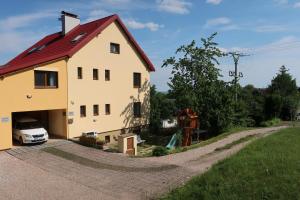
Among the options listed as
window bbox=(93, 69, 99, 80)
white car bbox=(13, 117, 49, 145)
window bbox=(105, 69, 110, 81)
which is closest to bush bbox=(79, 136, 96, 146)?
white car bbox=(13, 117, 49, 145)

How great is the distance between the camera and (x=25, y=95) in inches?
747

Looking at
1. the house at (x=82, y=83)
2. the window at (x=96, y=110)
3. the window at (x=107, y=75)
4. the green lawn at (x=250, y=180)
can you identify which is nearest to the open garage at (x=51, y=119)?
the house at (x=82, y=83)

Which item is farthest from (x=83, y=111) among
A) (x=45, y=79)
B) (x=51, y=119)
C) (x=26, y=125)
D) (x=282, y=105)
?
(x=282, y=105)

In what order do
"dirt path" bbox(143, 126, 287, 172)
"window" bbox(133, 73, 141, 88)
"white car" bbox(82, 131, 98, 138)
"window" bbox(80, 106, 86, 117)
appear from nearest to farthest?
1. "dirt path" bbox(143, 126, 287, 172)
2. "white car" bbox(82, 131, 98, 138)
3. "window" bbox(80, 106, 86, 117)
4. "window" bbox(133, 73, 141, 88)

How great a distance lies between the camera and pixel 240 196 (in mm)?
9648

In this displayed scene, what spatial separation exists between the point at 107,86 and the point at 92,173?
12.0m

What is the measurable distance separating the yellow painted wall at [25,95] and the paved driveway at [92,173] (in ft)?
5.77

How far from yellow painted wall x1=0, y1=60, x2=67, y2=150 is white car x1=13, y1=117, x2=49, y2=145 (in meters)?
1.05

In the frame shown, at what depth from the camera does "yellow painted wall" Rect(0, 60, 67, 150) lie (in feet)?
59.0

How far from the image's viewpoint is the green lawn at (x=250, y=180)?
9.70 m

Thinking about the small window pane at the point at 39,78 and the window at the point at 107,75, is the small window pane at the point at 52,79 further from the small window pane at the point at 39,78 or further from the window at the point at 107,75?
the window at the point at 107,75

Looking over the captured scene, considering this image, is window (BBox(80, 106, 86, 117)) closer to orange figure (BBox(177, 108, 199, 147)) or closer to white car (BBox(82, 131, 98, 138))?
white car (BBox(82, 131, 98, 138))

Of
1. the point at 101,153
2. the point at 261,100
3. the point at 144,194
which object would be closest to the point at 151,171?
the point at 144,194

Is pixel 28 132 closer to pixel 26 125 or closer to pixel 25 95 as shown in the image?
pixel 26 125
